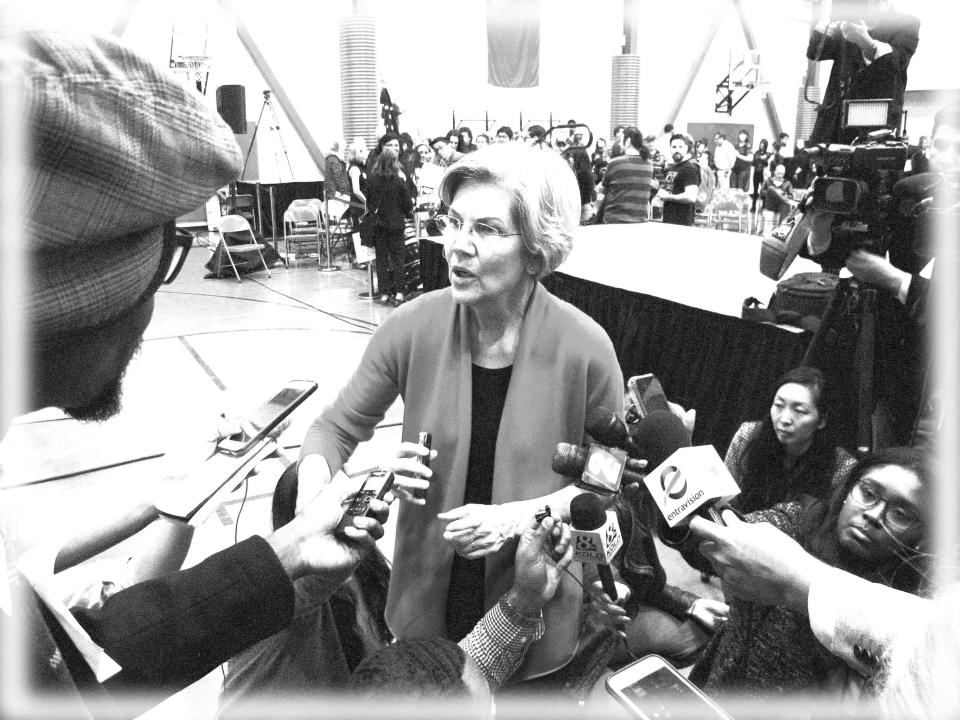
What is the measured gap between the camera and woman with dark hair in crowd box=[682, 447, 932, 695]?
143 cm

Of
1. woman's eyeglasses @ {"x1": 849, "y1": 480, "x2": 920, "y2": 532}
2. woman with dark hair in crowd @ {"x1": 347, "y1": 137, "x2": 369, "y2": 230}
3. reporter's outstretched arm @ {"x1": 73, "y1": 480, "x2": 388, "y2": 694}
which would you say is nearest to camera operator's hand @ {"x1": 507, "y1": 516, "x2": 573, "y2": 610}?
reporter's outstretched arm @ {"x1": 73, "y1": 480, "x2": 388, "y2": 694}

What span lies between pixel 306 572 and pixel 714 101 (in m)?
18.6

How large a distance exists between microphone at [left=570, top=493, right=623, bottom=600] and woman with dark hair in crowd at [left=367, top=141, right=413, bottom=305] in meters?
5.83

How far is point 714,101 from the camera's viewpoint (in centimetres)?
1714

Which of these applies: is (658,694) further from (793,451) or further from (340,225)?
(340,225)

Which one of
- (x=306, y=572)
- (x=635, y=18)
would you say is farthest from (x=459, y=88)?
(x=306, y=572)

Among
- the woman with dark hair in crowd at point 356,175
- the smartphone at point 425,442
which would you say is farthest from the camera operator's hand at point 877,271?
the woman with dark hair in crowd at point 356,175

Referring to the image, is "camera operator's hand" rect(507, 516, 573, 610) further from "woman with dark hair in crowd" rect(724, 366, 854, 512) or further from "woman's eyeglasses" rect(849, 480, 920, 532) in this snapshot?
"woman with dark hair in crowd" rect(724, 366, 854, 512)

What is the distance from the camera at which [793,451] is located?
8.08 feet

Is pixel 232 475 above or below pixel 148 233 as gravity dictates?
below

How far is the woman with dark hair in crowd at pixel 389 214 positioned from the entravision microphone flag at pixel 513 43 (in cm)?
764

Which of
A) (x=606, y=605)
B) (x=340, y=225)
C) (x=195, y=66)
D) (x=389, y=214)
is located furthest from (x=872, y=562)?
(x=195, y=66)

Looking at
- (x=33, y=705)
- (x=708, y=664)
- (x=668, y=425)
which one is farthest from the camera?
(x=708, y=664)

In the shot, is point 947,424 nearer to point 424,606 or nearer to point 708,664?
point 708,664
